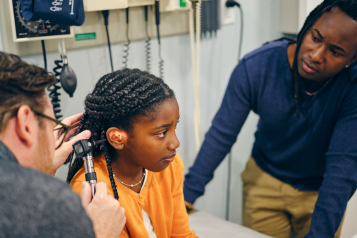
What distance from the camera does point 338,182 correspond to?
1129 millimetres

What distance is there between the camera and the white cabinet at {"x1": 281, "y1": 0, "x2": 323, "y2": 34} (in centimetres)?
174

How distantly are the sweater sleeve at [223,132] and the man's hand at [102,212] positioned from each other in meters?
0.60

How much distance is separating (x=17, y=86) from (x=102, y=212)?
334 millimetres

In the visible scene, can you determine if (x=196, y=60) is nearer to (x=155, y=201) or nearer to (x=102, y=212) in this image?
(x=155, y=201)

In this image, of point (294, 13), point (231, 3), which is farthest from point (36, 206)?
point (294, 13)

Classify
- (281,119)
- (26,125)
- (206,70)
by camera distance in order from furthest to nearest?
(206,70), (281,119), (26,125)

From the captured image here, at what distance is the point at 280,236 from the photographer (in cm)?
153

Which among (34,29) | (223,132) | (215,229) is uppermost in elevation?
(34,29)

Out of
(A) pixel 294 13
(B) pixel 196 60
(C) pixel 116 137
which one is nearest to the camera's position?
(C) pixel 116 137

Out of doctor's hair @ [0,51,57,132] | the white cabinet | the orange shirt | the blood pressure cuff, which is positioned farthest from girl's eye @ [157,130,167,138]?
the white cabinet

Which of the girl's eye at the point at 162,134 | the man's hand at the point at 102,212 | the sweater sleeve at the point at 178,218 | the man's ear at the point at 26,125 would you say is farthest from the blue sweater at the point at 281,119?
the man's ear at the point at 26,125

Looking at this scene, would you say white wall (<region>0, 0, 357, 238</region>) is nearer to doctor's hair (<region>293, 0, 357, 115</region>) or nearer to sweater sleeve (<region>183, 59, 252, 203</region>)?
sweater sleeve (<region>183, 59, 252, 203</region>)

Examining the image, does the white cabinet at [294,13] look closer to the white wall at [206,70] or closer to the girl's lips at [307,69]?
the white wall at [206,70]

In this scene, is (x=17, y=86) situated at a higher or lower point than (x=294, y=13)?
lower
